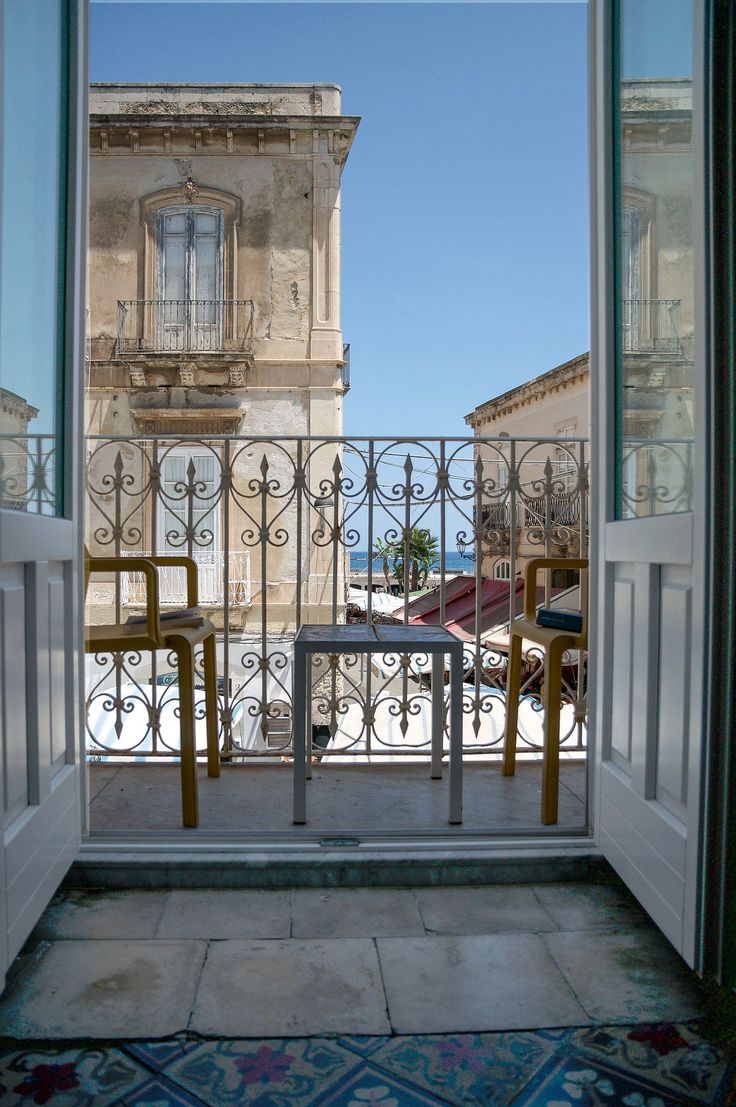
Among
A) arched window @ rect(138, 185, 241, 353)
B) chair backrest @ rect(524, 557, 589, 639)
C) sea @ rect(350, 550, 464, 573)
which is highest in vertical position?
arched window @ rect(138, 185, 241, 353)

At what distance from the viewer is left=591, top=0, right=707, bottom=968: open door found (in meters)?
1.46

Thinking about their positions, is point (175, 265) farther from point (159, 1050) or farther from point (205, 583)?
point (159, 1050)

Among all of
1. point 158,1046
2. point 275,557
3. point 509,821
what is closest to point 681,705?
point 509,821

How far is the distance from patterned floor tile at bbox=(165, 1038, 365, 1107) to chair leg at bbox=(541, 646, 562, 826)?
1.06 m

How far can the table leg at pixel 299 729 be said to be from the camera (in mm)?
2090

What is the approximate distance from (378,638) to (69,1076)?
4.05ft

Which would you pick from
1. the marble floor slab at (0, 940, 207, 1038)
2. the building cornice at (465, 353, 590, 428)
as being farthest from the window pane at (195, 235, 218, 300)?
the marble floor slab at (0, 940, 207, 1038)

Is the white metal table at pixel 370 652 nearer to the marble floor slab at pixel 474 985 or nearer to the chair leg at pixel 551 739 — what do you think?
the chair leg at pixel 551 739

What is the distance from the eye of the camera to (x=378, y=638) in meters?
2.20

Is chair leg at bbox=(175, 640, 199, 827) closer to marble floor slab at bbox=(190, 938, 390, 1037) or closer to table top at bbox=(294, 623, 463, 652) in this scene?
table top at bbox=(294, 623, 463, 652)

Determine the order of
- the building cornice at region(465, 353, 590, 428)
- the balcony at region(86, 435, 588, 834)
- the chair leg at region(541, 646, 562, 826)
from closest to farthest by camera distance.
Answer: the chair leg at region(541, 646, 562, 826)
the balcony at region(86, 435, 588, 834)
the building cornice at region(465, 353, 590, 428)

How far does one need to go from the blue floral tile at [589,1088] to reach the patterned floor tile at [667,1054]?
2 centimetres

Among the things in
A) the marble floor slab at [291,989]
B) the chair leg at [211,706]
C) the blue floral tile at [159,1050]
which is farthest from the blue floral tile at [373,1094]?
the chair leg at [211,706]

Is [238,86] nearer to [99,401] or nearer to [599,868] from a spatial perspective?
[99,401]
